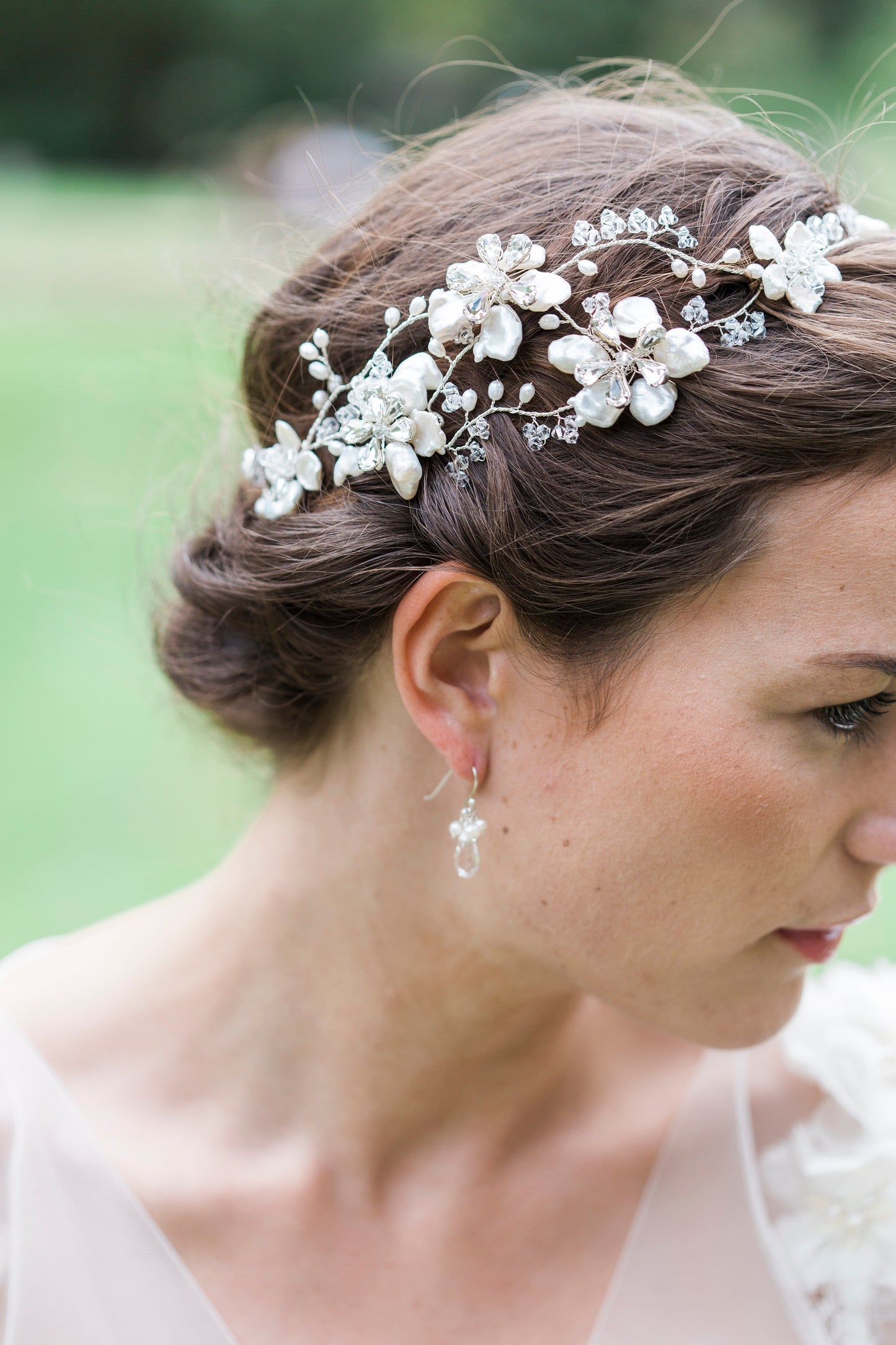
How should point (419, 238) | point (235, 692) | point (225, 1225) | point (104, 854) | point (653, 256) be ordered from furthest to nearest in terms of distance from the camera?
point (104, 854) < point (235, 692) < point (225, 1225) < point (419, 238) < point (653, 256)

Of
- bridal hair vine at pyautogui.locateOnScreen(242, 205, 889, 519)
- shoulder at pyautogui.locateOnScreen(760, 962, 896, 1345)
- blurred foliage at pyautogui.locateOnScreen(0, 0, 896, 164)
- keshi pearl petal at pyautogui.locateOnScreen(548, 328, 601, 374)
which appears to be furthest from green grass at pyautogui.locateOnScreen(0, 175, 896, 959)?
blurred foliage at pyautogui.locateOnScreen(0, 0, 896, 164)

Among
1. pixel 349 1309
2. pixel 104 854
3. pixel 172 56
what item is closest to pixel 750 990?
pixel 349 1309

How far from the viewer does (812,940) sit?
5.17ft

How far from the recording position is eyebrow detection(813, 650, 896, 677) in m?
1.32

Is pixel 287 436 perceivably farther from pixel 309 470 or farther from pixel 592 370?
pixel 592 370

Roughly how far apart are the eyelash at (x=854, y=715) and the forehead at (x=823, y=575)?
0.31ft

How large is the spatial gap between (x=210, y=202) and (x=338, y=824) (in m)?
14.6

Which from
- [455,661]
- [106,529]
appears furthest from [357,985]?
[106,529]

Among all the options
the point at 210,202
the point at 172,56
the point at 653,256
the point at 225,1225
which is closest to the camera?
the point at 653,256

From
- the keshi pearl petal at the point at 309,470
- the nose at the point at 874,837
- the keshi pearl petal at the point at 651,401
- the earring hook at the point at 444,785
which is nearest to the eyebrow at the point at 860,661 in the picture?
the nose at the point at 874,837

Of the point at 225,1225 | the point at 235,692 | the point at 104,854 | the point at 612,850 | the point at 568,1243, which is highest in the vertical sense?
the point at 235,692

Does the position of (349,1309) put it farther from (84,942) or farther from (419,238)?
(419,238)

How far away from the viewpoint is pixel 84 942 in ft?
6.35

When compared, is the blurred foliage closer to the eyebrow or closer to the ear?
the ear
